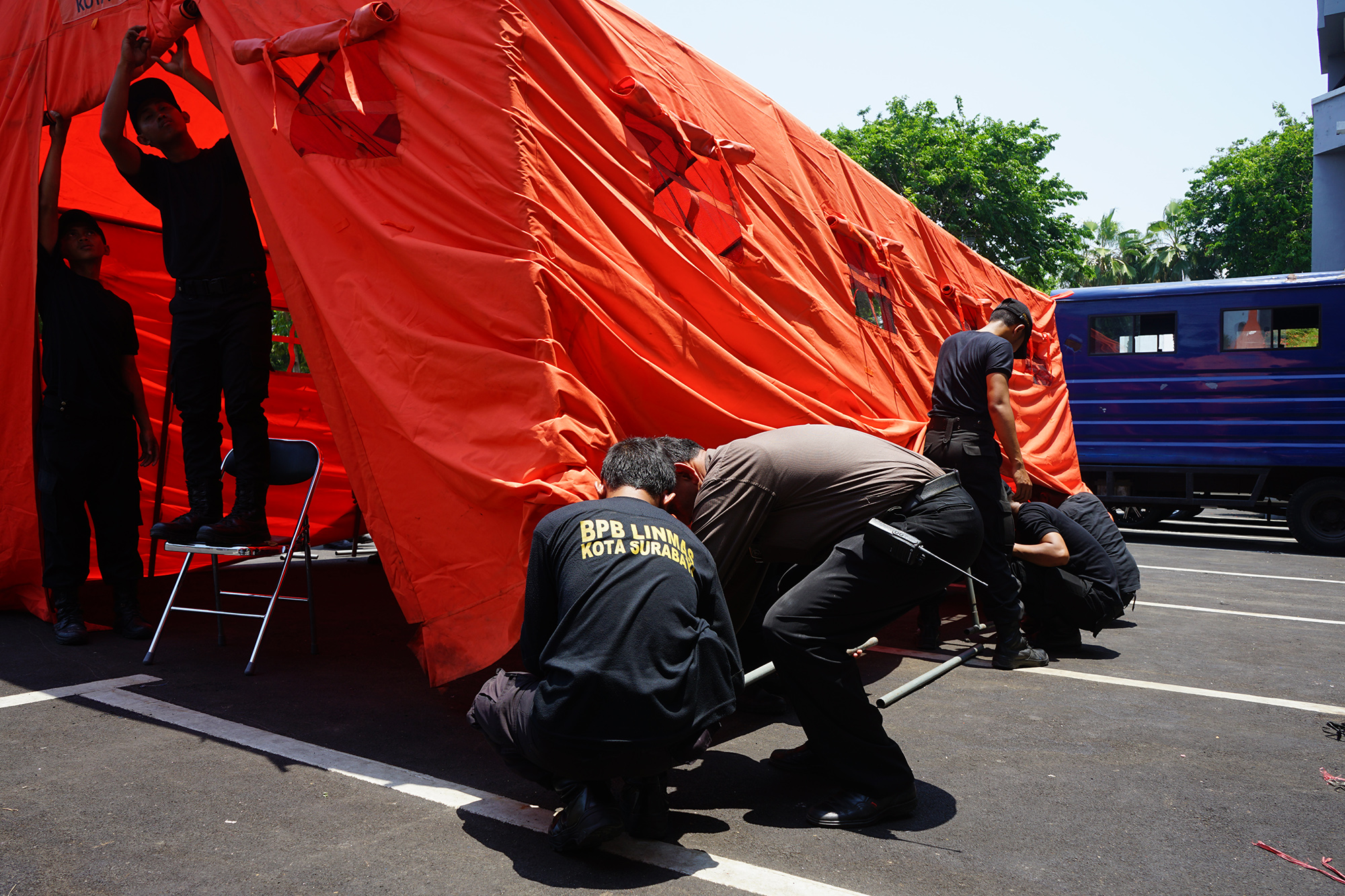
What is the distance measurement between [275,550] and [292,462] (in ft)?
3.04

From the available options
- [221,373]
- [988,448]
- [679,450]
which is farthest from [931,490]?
[221,373]

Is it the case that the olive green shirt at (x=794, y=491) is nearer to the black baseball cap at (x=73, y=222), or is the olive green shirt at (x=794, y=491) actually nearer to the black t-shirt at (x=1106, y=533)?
the black t-shirt at (x=1106, y=533)

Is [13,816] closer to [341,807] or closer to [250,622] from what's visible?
[341,807]

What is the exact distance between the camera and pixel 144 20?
4125 mm

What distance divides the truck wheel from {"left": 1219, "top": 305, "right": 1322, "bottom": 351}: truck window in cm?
158

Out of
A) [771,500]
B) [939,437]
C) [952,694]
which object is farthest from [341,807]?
[939,437]

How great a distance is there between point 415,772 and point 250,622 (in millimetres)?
2960

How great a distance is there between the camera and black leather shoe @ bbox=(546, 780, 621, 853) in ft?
8.18

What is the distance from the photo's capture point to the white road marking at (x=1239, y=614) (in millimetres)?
6333

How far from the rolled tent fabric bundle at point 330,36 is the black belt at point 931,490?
2.60m

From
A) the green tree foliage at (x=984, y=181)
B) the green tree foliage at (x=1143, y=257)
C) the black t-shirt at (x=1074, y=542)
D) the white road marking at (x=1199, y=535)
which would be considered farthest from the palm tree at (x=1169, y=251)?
the black t-shirt at (x=1074, y=542)

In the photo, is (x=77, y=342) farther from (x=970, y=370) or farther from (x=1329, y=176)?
(x=1329, y=176)

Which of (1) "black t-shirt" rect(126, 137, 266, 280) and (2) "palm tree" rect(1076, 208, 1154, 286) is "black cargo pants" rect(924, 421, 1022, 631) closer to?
(1) "black t-shirt" rect(126, 137, 266, 280)

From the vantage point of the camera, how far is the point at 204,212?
171 inches
